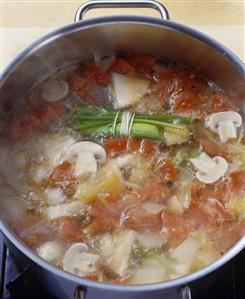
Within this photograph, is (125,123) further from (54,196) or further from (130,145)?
(54,196)

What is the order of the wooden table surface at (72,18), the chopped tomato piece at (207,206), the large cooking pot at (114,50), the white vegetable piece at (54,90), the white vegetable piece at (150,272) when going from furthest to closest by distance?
the wooden table surface at (72,18), the white vegetable piece at (54,90), the large cooking pot at (114,50), the chopped tomato piece at (207,206), the white vegetable piece at (150,272)

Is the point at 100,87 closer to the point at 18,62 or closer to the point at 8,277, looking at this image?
the point at 18,62

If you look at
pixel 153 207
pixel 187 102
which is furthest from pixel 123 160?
pixel 187 102

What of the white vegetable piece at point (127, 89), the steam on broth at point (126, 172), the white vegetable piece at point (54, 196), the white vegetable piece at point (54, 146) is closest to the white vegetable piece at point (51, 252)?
the steam on broth at point (126, 172)

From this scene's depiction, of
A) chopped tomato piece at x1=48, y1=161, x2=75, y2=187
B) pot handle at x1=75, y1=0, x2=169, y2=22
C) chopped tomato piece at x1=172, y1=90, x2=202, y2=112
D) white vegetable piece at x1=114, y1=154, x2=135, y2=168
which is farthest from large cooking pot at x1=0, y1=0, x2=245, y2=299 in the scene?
white vegetable piece at x1=114, y1=154, x2=135, y2=168

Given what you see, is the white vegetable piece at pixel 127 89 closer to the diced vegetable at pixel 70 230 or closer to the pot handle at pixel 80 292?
the diced vegetable at pixel 70 230

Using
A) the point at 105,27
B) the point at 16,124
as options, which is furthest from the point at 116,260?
the point at 105,27
